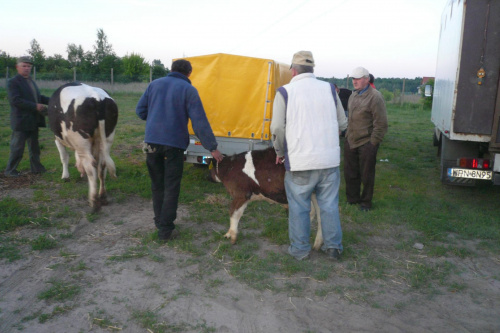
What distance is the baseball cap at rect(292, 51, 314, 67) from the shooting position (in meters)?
4.09

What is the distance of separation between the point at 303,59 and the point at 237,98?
3.26m

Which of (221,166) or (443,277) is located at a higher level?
(221,166)

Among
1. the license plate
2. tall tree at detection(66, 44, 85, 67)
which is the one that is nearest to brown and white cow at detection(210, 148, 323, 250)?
the license plate

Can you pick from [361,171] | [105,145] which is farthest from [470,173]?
[105,145]

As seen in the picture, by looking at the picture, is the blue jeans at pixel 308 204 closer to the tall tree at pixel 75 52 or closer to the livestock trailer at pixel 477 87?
the livestock trailer at pixel 477 87

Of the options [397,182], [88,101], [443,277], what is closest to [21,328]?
[88,101]

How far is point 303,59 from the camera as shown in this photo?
409 centimetres

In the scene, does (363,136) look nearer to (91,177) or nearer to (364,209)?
(364,209)

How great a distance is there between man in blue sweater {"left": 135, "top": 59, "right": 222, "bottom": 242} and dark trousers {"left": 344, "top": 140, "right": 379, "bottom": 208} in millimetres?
2619

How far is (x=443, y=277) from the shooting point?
401cm

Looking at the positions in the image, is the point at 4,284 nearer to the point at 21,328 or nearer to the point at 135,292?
the point at 21,328

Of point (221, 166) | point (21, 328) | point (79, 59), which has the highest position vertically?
point (79, 59)

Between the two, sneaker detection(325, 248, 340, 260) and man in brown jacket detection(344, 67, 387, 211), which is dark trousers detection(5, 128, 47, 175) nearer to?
man in brown jacket detection(344, 67, 387, 211)

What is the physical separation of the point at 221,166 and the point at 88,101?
227 centimetres
